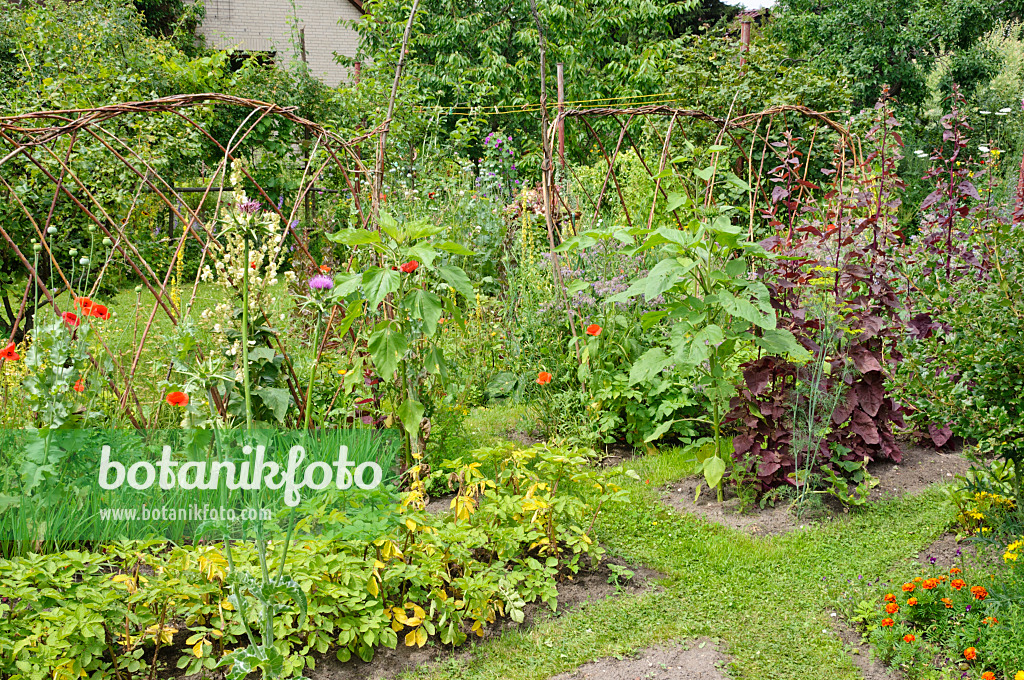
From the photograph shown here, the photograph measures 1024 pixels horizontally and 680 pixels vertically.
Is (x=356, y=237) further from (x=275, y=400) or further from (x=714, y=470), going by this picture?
(x=714, y=470)

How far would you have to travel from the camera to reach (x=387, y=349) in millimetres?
2836

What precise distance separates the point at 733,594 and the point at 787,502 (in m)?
0.82

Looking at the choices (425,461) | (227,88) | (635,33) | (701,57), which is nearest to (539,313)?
(425,461)

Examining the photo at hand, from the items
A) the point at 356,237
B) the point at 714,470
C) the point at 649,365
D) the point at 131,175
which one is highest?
the point at 131,175

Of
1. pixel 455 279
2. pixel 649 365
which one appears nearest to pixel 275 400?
pixel 455 279

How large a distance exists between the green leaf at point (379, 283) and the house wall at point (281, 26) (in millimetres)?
15072

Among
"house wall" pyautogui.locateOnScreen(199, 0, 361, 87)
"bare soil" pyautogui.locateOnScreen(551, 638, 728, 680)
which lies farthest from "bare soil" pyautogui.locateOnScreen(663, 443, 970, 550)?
"house wall" pyautogui.locateOnScreen(199, 0, 361, 87)

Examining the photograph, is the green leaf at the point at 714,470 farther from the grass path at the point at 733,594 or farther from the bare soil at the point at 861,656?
the bare soil at the point at 861,656

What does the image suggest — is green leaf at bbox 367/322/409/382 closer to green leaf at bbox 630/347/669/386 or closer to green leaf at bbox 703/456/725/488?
green leaf at bbox 630/347/669/386

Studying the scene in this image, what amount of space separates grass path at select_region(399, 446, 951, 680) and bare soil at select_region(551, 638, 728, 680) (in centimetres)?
4

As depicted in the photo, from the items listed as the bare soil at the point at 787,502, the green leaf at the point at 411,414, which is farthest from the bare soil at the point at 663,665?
the green leaf at the point at 411,414

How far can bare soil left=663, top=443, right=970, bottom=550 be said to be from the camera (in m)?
3.42

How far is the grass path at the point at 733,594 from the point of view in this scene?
2510 mm

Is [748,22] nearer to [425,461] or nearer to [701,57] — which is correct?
[701,57]
